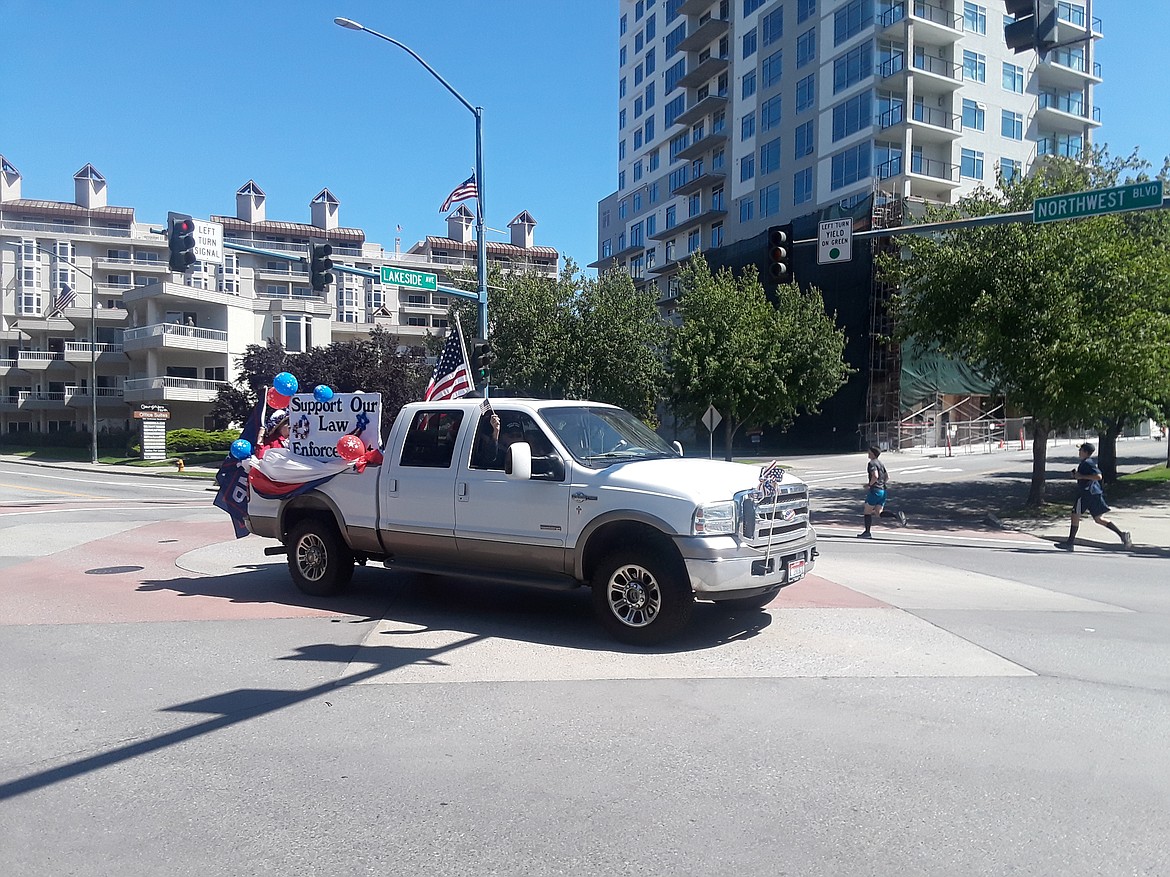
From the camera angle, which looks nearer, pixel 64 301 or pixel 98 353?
pixel 98 353

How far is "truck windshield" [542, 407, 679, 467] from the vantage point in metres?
7.88

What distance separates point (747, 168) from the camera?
189 ft

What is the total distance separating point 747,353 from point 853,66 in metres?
23.2

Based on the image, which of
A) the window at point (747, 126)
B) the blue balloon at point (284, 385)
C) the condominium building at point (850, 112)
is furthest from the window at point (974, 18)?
the blue balloon at point (284, 385)

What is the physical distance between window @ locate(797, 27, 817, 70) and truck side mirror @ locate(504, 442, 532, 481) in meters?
50.6

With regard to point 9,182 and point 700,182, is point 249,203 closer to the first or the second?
point 9,182

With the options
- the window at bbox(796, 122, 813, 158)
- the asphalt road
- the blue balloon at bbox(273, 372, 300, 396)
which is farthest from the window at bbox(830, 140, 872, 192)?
the blue balloon at bbox(273, 372, 300, 396)

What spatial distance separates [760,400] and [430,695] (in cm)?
3118

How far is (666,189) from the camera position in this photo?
69.6 m

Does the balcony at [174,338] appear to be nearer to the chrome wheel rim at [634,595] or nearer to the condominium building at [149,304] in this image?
the condominium building at [149,304]

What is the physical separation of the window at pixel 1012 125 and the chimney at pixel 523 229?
168 ft

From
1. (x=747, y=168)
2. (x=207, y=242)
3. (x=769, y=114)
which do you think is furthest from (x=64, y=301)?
(x=207, y=242)

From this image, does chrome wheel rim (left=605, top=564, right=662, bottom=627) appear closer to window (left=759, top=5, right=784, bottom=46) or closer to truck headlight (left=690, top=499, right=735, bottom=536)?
truck headlight (left=690, top=499, right=735, bottom=536)

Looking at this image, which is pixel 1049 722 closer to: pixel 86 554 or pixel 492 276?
pixel 86 554
